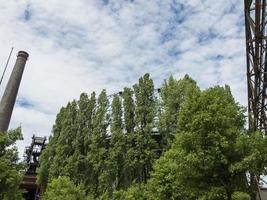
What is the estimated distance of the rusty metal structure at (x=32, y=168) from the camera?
169 feet

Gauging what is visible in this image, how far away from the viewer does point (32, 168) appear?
5650 centimetres

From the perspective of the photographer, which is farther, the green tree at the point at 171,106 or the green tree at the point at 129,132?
the green tree at the point at 129,132

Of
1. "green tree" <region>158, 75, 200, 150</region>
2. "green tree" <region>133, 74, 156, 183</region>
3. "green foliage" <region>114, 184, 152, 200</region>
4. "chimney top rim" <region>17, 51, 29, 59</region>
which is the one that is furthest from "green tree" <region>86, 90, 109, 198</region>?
"chimney top rim" <region>17, 51, 29, 59</region>

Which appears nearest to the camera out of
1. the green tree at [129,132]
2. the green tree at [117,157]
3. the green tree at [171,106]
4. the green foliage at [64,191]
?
the green foliage at [64,191]

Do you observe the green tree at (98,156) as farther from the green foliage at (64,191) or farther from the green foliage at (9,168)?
the green foliage at (9,168)

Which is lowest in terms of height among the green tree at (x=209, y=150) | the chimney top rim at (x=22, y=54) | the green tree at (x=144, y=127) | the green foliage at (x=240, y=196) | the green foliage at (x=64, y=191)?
the green foliage at (x=64, y=191)

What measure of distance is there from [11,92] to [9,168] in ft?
77.2

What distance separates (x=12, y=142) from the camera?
19750mm

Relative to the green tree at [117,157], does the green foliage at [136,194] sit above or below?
below

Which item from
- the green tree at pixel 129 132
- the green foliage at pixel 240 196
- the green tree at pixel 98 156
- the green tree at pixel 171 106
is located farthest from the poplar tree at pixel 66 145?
the green foliage at pixel 240 196

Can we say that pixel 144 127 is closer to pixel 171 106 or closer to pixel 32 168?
pixel 171 106

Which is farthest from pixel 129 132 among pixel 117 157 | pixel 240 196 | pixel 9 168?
pixel 240 196

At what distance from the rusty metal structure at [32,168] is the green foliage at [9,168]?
1265 inches

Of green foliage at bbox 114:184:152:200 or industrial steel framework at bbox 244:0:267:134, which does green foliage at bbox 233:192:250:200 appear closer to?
industrial steel framework at bbox 244:0:267:134
